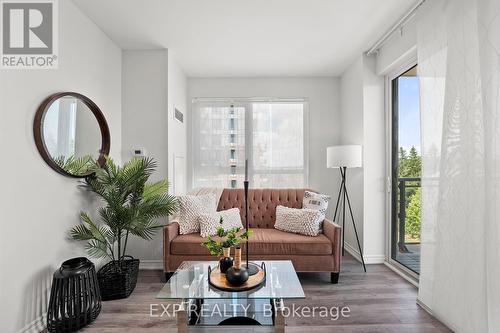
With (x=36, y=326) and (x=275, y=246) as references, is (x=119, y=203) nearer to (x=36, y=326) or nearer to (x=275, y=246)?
(x=36, y=326)

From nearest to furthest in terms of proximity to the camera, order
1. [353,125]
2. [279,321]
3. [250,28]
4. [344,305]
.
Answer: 1. [279,321]
2. [344,305]
3. [250,28]
4. [353,125]

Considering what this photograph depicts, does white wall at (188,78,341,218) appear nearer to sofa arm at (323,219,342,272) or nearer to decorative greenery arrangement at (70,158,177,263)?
sofa arm at (323,219,342,272)

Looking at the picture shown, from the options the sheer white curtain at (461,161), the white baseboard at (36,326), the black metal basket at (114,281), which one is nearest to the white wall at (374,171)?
the sheer white curtain at (461,161)

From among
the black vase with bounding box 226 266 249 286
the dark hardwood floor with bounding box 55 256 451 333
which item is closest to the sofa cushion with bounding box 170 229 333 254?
the dark hardwood floor with bounding box 55 256 451 333

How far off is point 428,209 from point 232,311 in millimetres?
1837

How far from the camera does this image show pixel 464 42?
1.88 m

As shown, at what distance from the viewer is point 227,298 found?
172 centimetres

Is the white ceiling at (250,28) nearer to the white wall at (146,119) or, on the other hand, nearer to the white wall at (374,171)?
the white wall at (146,119)

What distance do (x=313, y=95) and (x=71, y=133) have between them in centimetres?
332

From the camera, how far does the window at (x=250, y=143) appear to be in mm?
4207

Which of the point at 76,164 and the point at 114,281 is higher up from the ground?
the point at 76,164

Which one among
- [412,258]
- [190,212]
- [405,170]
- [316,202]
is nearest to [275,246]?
[316,202]

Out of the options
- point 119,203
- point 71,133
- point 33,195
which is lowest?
point 119,203

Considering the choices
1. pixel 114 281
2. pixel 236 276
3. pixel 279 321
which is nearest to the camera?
pixel 279 321
